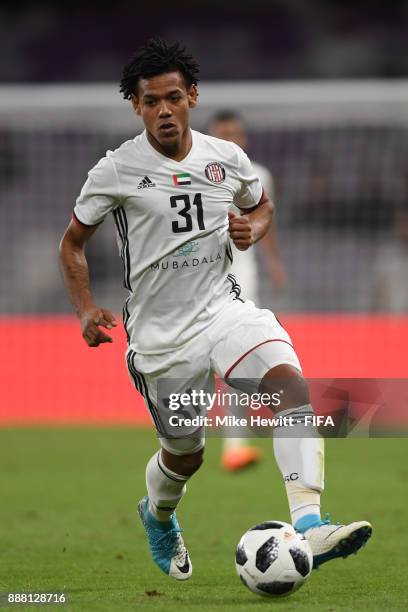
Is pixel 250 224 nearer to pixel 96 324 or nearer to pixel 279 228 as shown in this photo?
pixel 96 324

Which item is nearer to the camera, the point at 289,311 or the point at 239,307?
the point at 239,307

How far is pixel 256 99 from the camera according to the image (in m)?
13.7

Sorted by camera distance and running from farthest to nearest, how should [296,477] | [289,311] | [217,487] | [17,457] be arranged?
1. [289,311]
2. [17,457]
3. [217,487]
4. [296,477]

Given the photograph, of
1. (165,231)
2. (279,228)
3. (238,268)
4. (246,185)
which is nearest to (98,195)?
(165,231)

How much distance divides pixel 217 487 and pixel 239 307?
3900 millimetres

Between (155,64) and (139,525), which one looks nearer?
(155,64)

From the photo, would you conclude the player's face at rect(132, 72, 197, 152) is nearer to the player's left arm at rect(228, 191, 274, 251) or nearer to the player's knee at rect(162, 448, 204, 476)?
the player's left arm at rect(228, 191, 274, 251)

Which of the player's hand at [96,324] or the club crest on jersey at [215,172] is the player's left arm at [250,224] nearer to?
the club crest on jersey at [215,172]

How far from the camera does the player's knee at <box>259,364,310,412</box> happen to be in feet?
17.0

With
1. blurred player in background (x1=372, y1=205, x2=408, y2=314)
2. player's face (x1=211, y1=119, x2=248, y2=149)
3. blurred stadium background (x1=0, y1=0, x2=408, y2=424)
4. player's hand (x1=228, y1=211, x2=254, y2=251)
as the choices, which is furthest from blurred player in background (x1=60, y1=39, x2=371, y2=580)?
blurred player in background (x1=372, y1=205, x2=408, y2=314)

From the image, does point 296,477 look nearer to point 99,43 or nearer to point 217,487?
point 217,487

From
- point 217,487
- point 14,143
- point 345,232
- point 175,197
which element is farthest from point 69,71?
point 175,197

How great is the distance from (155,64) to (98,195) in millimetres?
649

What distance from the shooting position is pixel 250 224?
568 cm
